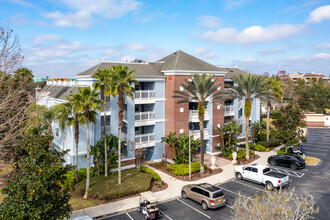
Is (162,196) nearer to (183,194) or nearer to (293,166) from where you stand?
(183,194)

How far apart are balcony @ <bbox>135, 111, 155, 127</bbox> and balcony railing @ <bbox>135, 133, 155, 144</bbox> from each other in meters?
1.36

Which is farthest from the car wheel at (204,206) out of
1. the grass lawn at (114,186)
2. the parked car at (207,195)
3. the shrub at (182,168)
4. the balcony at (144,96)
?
the balcony at (144,96)

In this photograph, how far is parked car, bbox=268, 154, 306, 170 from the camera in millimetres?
28531

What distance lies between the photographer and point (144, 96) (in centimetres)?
3052

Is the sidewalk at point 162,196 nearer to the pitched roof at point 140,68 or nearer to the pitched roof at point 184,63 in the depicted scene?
the pitched roof at point 140,68

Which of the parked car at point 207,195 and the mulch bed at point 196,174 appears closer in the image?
the parked car at point 207,195

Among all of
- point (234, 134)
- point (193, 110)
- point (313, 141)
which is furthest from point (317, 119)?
point (193, 110)

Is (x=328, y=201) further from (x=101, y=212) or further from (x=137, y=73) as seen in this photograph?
(x=137, y=73)

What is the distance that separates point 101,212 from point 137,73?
1640cm

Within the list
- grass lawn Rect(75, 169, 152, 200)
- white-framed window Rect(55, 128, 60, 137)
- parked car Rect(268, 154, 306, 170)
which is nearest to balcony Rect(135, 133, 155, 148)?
grass lawn Rect(75, 169, 152, 200)

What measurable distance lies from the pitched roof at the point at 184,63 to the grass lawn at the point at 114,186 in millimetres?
14253

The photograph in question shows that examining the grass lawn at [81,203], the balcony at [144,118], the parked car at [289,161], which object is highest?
the balcony at [144,118]

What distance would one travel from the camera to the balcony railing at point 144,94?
1176 inches

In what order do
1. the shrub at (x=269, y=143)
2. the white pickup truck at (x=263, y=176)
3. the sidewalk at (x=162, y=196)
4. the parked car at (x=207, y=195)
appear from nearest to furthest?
the parked car at (x=207, y=195) → the sidewalk at (x=162, y=196) → the white pickup truck at (x=263, y=176) → the shrub at (x=269, y=143)
